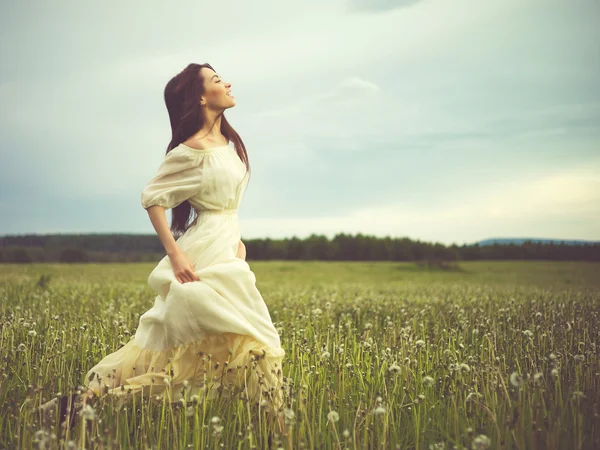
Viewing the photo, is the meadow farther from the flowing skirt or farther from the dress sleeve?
the dress sleeve

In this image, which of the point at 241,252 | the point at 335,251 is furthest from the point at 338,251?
the point at 241,252

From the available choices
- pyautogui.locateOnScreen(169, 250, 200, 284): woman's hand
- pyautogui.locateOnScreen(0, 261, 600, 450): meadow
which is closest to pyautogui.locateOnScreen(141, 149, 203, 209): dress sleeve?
pyautogui.locateOnScreen(169, 250, 200, 284): woman's hand

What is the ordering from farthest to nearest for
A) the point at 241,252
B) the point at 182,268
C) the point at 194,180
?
the point at 241,252 < the point at 194,180 < the point at 182,268

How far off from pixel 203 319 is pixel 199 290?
23cm

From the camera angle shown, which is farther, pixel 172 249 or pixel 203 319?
pixel 172 249

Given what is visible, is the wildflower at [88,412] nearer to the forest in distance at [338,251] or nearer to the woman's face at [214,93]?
the woman's face at [214,93]

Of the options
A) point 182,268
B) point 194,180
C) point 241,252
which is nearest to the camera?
point 182,268

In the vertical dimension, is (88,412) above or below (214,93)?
below

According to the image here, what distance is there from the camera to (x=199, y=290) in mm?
3760

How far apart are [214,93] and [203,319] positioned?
1.98 m

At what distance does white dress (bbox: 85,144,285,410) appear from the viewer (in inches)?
150

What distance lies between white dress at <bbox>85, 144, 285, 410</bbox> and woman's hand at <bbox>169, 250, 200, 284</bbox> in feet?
0.17

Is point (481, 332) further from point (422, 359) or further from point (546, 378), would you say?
point (546, 378)

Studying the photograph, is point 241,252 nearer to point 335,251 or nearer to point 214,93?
point 214,93
